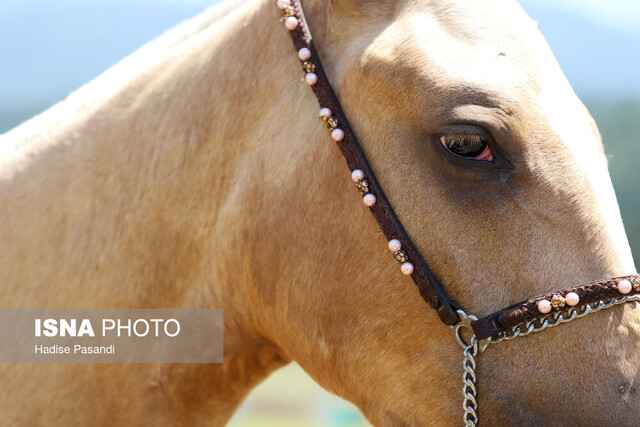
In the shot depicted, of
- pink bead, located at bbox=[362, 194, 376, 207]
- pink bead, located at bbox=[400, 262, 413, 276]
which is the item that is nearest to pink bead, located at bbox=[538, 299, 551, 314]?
pink bead, located at bbox=[400, 262, 413, 276]

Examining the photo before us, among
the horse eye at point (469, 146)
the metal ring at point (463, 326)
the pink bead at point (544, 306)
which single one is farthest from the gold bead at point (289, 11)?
the pink bead at point (544, 306)

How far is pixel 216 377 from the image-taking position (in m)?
2.29

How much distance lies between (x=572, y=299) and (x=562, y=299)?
25 millimetres

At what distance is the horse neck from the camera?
2.13m

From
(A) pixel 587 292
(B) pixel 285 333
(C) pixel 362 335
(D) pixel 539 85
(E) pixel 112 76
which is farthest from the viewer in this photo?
(E) pixel 112 76

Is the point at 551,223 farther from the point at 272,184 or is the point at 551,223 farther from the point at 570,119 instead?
the point at 272,184

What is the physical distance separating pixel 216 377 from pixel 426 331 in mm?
811

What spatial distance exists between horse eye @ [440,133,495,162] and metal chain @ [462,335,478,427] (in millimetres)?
482

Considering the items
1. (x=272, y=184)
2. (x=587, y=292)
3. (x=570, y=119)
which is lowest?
(x=587, y=292)

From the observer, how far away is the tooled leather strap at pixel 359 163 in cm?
181

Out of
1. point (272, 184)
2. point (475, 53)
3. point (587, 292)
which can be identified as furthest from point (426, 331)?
point (475, 53)

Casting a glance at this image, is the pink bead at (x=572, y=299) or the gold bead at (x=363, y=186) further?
the gold bead at (x=363, y=186)

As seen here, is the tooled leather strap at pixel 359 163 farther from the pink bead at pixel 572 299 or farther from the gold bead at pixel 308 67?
the pink bead at pixel 572 299

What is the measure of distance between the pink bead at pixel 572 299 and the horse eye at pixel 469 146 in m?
0.40
